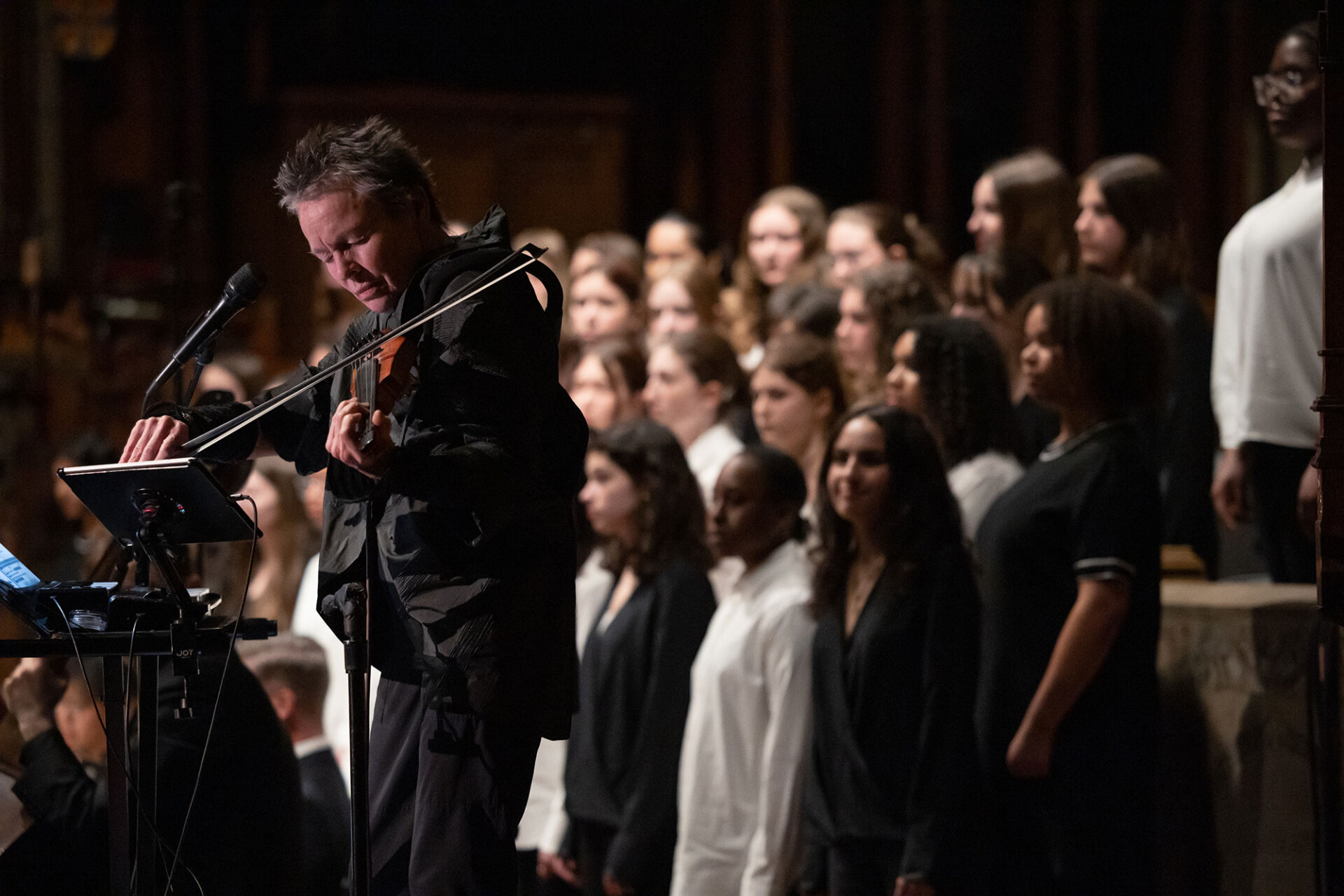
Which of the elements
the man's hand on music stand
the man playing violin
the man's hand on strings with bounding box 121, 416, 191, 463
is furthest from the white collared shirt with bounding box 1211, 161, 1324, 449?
the man's hand on music stand

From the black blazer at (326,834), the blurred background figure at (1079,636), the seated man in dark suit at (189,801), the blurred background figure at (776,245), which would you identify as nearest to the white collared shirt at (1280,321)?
the blurred background figure at (1079,636)

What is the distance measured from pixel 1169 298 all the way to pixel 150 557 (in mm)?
3017

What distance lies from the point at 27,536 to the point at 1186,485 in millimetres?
4788

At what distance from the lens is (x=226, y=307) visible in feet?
8.36

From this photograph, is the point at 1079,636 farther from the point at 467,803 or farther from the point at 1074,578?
the point at 467,803

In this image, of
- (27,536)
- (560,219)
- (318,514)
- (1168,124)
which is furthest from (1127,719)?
(560,219)

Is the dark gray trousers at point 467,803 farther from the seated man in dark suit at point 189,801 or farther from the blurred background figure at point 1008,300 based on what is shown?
the blurred background figure at point 1008,300

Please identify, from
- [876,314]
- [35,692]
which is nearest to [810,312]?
[876,314]

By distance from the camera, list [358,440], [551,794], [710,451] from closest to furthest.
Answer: [358,440] → [551,794] → [710,451]

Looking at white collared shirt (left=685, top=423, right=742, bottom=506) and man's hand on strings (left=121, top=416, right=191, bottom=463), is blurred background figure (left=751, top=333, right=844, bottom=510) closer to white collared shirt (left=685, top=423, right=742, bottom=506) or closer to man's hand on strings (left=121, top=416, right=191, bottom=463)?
white collared shirt (left=685, top=423, right=742, bottom=506)

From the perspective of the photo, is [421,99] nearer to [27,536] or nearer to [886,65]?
[886,65]

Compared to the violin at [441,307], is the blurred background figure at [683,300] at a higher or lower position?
higher

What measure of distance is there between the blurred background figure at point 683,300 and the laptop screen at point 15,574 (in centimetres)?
301

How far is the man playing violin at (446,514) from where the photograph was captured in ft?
7.64
